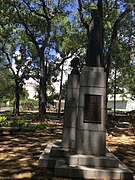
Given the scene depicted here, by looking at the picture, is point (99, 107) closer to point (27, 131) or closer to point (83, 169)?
point (83, 169)

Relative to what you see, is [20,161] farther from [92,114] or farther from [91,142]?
[92,114]

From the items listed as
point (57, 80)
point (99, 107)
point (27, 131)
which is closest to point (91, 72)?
point (99, 107)

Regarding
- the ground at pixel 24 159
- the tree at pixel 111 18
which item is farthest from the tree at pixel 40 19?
the ground at pixel 24 159

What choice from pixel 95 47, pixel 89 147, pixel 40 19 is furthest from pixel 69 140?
pixel 40 19

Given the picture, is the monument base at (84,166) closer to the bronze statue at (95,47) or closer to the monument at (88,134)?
the monument at (88,134)

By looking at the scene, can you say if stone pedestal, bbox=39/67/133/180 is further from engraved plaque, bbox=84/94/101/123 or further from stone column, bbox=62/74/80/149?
stone column, bbox=62/74/80/149

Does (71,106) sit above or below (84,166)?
above

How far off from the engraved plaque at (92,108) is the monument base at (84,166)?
0.96 meters

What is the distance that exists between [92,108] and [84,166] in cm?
151

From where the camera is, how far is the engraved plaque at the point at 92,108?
5.62 metres

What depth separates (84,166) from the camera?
17.0 feet

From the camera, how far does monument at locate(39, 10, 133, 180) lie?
4910 mm

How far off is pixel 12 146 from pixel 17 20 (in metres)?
13.7

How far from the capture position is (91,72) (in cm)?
582
